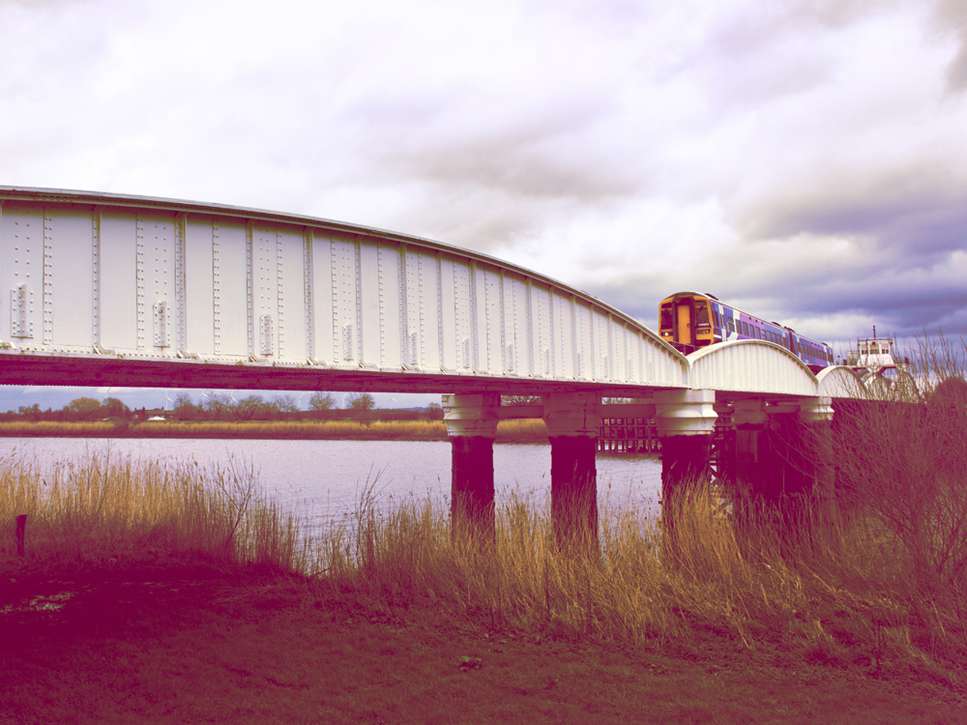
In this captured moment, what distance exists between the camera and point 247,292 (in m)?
10.4

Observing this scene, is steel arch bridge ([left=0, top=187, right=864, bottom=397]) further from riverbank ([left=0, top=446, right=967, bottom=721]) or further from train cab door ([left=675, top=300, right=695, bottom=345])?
train cab door ([left=675, top=300, right=695, bottom=345])

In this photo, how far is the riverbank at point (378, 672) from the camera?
668cm

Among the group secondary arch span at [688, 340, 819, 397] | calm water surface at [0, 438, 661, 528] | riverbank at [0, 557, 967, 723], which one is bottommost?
calm water surface at [0, 438, 661, 528]

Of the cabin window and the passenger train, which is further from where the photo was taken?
the cabin window

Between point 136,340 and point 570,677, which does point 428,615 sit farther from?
point 136,340

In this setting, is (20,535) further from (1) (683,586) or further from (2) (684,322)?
(2) (684,322)

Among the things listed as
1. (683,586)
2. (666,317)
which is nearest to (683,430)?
(666,317)

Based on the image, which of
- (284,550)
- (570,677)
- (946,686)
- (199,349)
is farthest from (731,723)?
(284,550)

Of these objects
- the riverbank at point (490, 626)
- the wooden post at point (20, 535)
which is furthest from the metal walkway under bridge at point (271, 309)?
the riverbank at point (490, 626)

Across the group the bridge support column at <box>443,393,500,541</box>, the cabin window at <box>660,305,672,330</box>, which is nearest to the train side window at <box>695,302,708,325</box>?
the cabin window at <box>660,305,672,330</box>

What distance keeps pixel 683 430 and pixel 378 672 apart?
15647 mm

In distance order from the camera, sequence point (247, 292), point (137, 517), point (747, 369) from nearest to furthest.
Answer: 1. point (247, 292)
2. point (137, 517)
3. point (747, 369)

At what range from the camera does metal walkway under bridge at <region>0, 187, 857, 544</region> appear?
28.1 feet

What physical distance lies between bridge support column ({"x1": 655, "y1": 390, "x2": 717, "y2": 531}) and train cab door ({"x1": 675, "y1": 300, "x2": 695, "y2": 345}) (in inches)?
270
